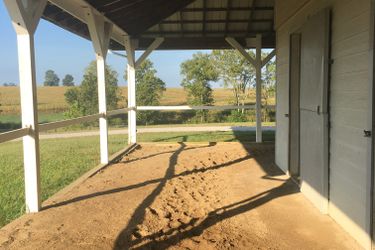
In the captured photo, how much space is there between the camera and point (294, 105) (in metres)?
6.61

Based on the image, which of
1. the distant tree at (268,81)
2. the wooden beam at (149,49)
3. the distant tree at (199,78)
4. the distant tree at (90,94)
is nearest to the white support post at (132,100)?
the wooden beam at (149,49)

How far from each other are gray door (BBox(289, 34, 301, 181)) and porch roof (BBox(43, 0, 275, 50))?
3.23 metres

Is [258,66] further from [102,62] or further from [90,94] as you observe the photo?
[90,94]

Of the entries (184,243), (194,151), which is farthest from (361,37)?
(194,151)

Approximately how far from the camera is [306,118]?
5.44 m

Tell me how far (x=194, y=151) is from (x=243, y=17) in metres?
3.92

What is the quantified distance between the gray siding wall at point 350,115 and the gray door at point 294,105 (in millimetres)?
1561

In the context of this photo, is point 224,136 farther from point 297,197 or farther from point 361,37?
point 361,37

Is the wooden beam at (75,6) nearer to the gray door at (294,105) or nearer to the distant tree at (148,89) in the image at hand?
the gray door at (294,105)

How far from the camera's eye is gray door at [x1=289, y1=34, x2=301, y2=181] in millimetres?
6480

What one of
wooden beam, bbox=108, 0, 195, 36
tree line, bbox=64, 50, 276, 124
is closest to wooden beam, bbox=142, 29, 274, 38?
wooden beam, bbox=108, 0, 195, 36

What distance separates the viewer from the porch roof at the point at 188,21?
8.51 metres

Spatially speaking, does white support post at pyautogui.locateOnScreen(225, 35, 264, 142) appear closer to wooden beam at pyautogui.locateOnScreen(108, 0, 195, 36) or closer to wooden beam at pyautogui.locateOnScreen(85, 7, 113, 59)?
→ wooden beam at pyautogui.locateOnScreen(108, 0, 195, 36)

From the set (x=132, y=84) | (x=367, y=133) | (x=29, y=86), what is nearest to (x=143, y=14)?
(x=132, y=84)
